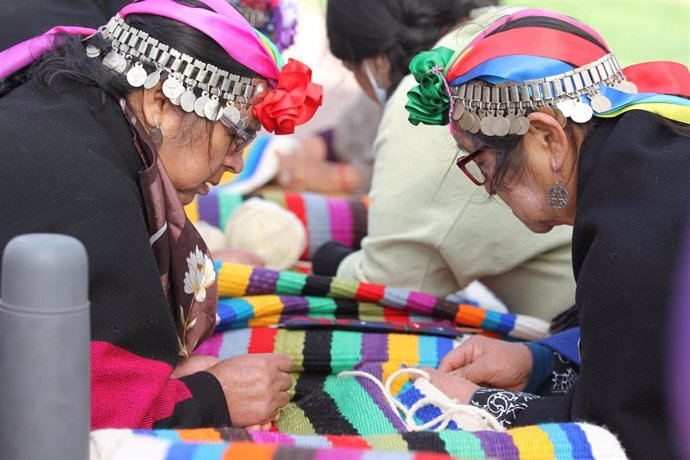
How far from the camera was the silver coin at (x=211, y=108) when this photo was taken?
2.13m

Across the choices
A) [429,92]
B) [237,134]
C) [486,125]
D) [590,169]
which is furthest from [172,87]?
[590,169]

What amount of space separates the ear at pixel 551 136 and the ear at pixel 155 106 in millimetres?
788

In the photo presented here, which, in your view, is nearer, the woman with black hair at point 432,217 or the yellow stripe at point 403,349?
the yellow stripe at point 403,349

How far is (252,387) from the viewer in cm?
215

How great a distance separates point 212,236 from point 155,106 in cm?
156

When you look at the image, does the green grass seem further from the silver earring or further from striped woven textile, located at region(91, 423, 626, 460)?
striped woven textile, located at region(91, 423, 626, 460)

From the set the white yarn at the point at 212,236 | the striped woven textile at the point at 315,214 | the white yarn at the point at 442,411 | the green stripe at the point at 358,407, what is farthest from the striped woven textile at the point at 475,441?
the striped woven textile at the point at 315,214

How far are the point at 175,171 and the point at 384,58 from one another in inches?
52.8

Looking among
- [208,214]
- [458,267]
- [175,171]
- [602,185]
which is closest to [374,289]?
[458,267]

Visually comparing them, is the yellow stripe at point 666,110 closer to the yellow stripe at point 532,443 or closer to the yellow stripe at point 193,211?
the yellow stripe at point 532,443

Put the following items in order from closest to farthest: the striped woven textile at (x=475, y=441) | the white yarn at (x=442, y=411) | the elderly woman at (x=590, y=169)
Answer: the striped woven textile at (x=475, y=441), the elderly woman at (x=590, y=169), the white yarn at (x=442, y=411)

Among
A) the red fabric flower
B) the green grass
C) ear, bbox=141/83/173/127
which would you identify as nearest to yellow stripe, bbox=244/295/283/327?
the red fabric flower

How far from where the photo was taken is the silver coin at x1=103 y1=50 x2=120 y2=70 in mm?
2098

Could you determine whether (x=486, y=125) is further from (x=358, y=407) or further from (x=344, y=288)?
(x=344, y=288)
